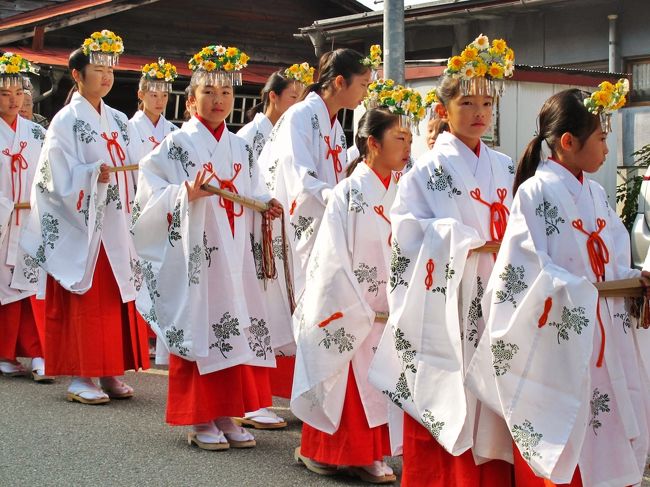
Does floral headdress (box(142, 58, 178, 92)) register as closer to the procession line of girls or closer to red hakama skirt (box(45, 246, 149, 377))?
the procession line of girls

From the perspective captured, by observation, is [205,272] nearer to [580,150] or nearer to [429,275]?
[429,275]

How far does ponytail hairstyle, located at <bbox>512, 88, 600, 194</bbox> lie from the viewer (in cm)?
Result: 476

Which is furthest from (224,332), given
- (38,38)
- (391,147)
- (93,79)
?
(38,38)

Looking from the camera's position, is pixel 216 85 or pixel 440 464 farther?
pixel 216 85

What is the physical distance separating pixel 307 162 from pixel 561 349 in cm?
321

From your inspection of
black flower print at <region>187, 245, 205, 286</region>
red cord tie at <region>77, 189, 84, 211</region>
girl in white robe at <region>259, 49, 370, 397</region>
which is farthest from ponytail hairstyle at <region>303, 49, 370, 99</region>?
red cord tie at <region>77, 189, 84, 211</region>

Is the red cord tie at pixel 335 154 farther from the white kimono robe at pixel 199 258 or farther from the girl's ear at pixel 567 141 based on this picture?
the girl's ear at pixel 567 141

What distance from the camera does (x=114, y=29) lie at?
17094mm

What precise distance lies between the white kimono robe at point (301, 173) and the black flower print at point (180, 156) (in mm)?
788

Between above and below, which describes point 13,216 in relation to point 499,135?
below

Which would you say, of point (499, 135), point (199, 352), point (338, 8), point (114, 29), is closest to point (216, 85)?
point (199, 352)

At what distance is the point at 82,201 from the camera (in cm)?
813

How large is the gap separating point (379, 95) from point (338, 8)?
535 inches

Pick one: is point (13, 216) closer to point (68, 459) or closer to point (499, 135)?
point (68, 459)
